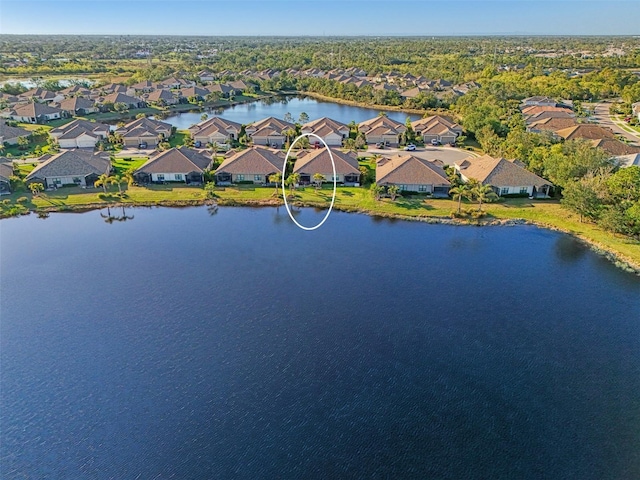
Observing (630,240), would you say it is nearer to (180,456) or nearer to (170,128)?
(180,456)

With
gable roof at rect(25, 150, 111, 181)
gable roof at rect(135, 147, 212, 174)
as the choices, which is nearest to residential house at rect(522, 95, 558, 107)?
gable roof at rect(135, 147, 212, 174)

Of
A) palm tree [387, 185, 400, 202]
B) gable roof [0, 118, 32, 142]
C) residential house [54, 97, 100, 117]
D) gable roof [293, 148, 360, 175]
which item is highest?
residential house [54, 97, 100, 117]

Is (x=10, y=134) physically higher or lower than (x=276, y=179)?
higher

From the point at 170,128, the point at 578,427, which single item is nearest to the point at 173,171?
the point at 170,128

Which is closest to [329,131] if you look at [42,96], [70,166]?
[70,166]

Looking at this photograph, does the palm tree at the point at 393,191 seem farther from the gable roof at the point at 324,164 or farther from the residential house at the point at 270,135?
the residential house at the point at 270,135

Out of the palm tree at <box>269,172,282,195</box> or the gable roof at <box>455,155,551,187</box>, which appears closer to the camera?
the gable roof at <box>455,155,551,187</box>

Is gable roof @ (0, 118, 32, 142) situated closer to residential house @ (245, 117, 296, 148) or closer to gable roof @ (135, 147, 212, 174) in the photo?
gable roof @ (135, 147, 212, 174)

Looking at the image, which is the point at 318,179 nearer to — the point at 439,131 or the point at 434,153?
the point at 434,153
